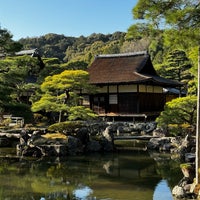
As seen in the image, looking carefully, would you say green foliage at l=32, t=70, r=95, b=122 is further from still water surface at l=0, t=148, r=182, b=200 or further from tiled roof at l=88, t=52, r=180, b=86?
tiled roof at l=88, t=52, r=180, b=86

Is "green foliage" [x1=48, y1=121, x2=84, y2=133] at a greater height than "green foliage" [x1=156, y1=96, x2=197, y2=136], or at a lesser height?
lesser

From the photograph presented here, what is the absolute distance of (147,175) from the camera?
Answer: 552 inches

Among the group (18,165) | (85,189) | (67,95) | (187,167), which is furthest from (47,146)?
(187,167)

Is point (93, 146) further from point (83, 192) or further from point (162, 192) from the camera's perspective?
point (162, 192)

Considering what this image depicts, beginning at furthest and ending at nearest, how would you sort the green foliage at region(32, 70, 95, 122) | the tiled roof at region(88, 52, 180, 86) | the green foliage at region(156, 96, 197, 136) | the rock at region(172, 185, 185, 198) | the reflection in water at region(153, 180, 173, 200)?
the tiled roof at region(88, 52, 180, 86) → the green foliage at region(32, 70, 95, 122) → the green foliage at region(156, 96, 197, 136) → the reflection in water at region(153, 180, 173, 200) → the rock at region(172, 185, 185, 198)

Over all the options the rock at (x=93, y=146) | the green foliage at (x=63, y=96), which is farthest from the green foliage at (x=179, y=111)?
the green foliage at (x=63, y=96)

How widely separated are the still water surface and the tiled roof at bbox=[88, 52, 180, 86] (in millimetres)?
12117

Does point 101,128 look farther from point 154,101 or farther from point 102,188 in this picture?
point 102,188

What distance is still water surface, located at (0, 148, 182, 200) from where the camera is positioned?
11.2 m

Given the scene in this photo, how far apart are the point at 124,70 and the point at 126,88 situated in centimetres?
190

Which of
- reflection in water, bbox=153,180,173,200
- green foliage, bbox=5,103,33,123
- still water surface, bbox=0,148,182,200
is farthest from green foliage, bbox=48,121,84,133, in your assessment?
reflection in water, bbox=153,180,173,200

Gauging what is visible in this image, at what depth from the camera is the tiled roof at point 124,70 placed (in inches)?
1200

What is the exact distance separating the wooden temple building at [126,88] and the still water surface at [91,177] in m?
11.8

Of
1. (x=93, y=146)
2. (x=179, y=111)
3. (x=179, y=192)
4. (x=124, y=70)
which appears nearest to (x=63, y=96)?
(x=93, y=146)
